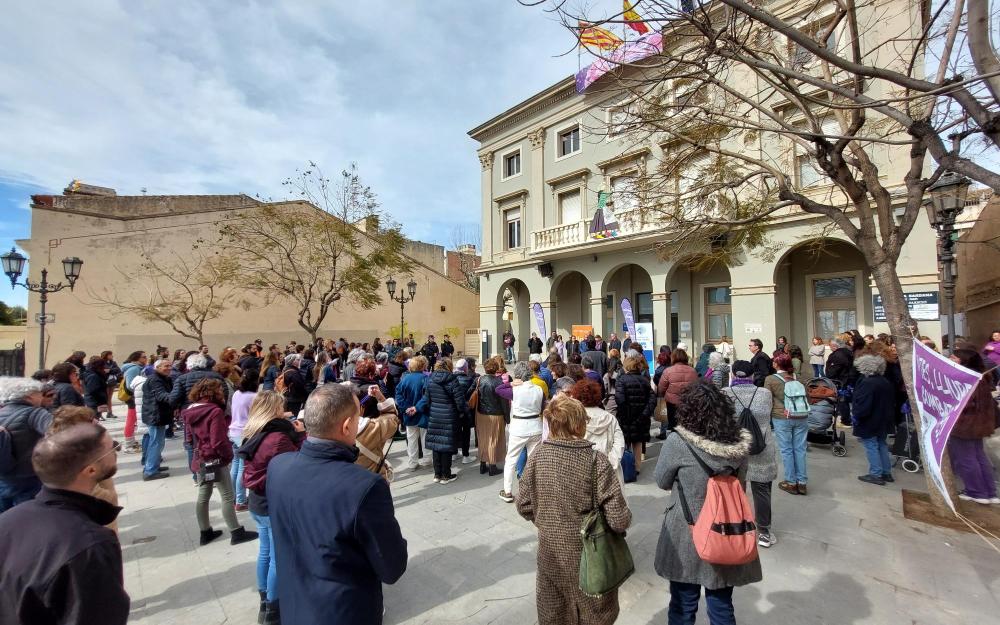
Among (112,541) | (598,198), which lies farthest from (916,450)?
(598,198)

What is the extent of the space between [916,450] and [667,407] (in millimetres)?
3378

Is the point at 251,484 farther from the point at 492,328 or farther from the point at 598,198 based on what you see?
the point at 492,328

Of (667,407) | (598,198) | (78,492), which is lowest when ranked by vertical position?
(667,407)

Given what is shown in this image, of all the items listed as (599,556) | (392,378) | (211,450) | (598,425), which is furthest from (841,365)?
(211,450)

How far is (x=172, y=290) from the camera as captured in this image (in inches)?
761

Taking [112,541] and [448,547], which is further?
[448,547]

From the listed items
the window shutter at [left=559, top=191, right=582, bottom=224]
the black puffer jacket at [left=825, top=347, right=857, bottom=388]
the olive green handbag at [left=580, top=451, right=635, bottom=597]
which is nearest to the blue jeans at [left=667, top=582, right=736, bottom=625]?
the olive green handbag at [left=580, top=451, right=635, bottom=597]

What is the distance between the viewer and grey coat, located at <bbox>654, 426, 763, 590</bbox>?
2348 mm

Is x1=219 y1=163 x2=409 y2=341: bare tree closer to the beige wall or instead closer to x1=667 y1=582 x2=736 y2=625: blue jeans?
the beige wall

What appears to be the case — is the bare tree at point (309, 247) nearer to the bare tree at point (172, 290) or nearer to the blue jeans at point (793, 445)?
the bare tree at point (172, 290)

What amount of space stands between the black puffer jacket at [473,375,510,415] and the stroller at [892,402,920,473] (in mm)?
5443

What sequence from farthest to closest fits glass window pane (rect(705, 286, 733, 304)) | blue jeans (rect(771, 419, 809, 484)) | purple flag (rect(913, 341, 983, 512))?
glass window pane (rect(705, 286, 733, 304))
blue jeans (rect(771, 419, 809, 484))
purple flag (rect(913, 341, 983, 512))

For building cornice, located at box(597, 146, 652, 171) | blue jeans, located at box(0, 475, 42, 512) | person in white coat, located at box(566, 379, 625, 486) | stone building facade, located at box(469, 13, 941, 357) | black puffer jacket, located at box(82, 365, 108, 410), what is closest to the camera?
blue jeans, located at box(0, 475, 42, 512)

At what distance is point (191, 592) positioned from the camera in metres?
3.50
